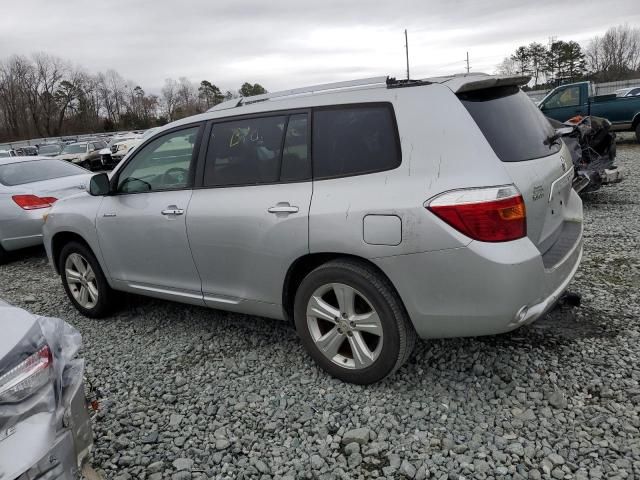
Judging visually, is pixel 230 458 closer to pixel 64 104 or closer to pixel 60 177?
pixel 60 177

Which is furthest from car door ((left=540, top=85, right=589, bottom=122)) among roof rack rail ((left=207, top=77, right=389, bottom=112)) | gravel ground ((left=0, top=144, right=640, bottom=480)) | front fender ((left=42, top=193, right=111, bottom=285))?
front fender ((left=42, top=193, right=111, bottom=285))

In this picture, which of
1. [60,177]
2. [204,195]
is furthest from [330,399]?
[60,177]

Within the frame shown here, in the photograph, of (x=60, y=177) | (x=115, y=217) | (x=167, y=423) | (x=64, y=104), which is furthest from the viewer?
(x=64, y=104)

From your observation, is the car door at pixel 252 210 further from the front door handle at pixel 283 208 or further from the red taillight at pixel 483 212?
the red taillight at pixel 483 212

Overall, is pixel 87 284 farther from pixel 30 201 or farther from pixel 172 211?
pixel 30 201

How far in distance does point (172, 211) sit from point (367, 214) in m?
1.61

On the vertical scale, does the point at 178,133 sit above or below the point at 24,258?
above

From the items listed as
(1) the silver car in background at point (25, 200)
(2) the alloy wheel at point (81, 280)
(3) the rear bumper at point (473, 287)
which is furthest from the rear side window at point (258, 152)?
(1) the silver car in background at point (25, 200)

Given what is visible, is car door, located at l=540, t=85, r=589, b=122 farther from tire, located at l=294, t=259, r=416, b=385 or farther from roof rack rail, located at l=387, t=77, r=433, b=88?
tire, located at l=294, t=259, r=416, b=385

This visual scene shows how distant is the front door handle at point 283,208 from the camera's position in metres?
3.00

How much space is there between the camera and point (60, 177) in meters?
7.59

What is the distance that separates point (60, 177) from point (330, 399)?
638 cm

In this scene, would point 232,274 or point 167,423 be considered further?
point 232,274

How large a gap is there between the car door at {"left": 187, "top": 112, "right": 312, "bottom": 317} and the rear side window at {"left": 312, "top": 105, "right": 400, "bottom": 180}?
0.34 feet
